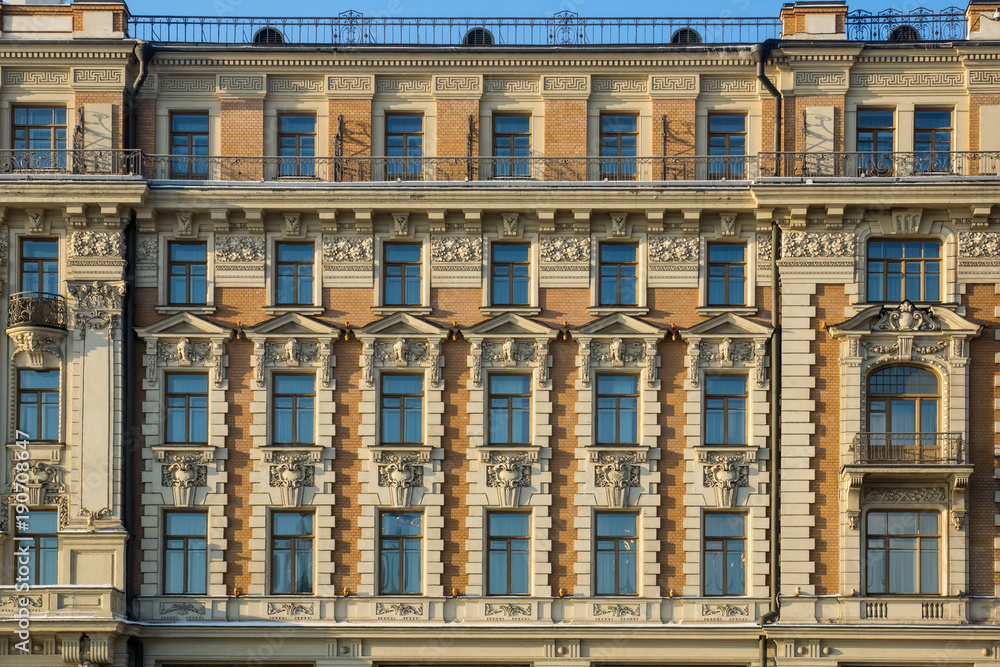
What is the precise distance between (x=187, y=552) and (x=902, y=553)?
654 inches

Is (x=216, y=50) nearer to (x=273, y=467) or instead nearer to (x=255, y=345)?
(x=255, y=345)

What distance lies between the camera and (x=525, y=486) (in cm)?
3822

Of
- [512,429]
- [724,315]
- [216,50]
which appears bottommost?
[512,429]

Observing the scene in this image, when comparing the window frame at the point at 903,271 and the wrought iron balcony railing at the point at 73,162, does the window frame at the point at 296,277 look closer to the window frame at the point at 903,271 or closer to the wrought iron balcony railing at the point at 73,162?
the wrought iron balcony railing at the point at 73,162

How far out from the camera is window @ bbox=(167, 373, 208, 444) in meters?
38.6

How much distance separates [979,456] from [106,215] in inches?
829

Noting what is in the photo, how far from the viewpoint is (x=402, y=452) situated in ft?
125

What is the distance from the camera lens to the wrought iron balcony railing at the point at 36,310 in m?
37.9

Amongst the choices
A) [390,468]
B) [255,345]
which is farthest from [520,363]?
[255,345]

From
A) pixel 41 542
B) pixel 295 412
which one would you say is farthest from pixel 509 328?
pixel 41 542

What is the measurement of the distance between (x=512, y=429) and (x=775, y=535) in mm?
6581

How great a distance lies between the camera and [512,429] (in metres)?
38.6

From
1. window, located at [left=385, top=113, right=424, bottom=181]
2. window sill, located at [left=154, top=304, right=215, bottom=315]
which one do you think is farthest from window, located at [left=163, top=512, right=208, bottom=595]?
window, located at [left=385, top=113, right=424, bottom=181]

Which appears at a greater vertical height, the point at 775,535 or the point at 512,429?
the point at 512,429
